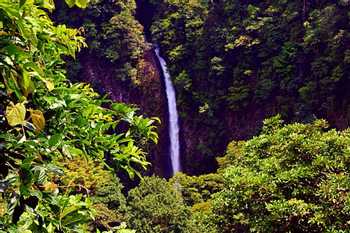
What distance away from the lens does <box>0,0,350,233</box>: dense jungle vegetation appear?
3.47 feet

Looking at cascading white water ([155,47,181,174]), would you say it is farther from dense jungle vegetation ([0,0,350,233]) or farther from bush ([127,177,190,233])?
bush ([127,177,190,233])

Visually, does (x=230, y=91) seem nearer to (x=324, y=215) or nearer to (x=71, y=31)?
(x=324, y=215)

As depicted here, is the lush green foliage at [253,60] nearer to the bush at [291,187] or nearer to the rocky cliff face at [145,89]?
the rocky cliff face at [145,89]

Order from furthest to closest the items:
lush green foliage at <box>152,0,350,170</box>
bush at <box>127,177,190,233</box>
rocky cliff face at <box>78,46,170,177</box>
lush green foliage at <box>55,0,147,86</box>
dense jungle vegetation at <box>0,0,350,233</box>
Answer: lush green foliage at <box>55,0,147,86</box>
rocky cliff face at <box>78,46,170,177</box>
lush green foliage at <box>152,0,350,170</box>
bush at <box>127,177,190,233</box>
dense jungle vegetation at <box>0,0,350,233</box>

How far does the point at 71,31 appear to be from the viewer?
5.01 feet

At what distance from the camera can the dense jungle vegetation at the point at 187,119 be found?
1057 mm

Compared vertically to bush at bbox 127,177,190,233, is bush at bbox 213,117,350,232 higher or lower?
higher

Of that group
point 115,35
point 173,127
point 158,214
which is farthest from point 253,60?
point 158,214

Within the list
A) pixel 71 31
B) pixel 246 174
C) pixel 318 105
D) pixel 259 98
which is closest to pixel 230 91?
pixel 259 98

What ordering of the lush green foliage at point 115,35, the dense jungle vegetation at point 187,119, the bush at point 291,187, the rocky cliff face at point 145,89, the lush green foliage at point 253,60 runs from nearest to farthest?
the dense jungle vegetation at point 187,119, the bush at point 291,187, the lush green foliage at point 253,60, the rocky cliff face at point 145,89, the lush green foliage at point 115,35

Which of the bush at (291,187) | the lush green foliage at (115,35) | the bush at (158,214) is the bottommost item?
the bush at (158,214)

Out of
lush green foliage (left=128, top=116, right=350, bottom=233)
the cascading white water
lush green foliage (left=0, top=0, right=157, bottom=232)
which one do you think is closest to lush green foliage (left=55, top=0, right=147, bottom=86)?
the cascading white water

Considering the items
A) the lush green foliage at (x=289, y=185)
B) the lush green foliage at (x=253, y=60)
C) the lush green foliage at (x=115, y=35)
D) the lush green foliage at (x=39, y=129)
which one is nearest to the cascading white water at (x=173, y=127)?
the lush green foliage at (x=253, y=60)

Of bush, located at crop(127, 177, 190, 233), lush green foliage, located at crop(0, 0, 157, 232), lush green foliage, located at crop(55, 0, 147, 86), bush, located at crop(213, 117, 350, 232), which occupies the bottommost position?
bush, located at crop(127, 177, 190, 233)
